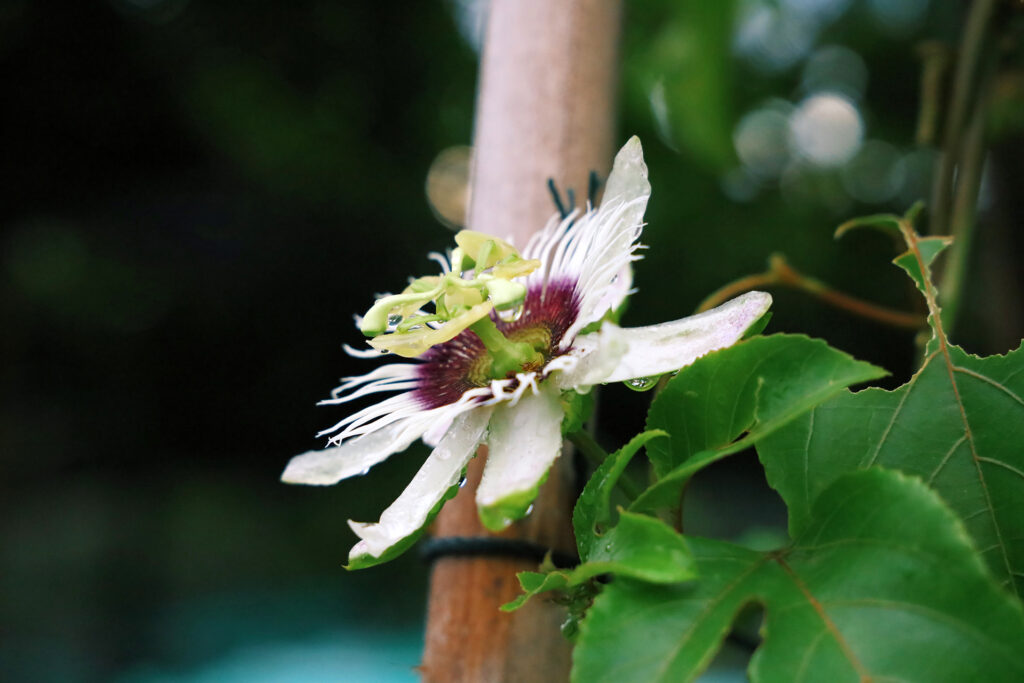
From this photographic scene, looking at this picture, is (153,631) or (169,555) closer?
(153,631)

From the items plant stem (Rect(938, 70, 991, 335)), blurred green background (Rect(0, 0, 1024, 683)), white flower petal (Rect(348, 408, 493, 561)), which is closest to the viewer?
white flower petal (Rect(348, 408, 493, 561))

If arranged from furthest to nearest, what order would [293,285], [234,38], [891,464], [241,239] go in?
[293,285], [241,239], [234,38], [891,464]

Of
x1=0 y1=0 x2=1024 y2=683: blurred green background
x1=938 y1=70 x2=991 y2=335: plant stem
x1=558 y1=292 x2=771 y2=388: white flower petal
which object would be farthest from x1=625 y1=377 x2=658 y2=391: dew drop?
x1=0 y1=0 x2=1024 y2=683: blurred green background

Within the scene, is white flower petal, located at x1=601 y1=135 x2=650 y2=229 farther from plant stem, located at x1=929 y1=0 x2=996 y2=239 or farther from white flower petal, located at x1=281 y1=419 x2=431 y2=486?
plant stem, located at x1=929 y1=0 x2=996 y2=239

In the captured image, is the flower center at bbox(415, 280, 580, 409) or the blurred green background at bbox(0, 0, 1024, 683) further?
the blurred green background at bbox(0, 0, 1024, 683)

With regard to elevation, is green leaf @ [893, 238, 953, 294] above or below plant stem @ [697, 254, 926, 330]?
above

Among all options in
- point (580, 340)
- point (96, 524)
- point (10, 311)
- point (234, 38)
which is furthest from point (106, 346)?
point (580, 340)

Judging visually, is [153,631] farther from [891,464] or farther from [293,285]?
[891,464]
